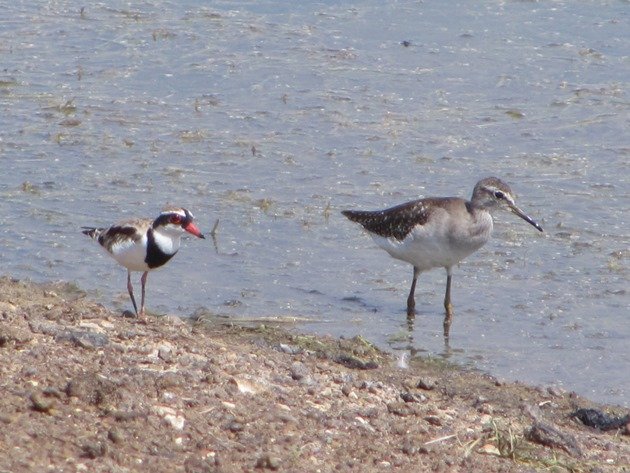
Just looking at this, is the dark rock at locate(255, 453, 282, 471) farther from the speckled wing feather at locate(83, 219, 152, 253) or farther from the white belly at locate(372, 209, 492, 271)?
the white belly at locate(372, 209, 492, 271)

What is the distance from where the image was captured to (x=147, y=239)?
29.1 feet

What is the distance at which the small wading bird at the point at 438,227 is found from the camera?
10336 mm

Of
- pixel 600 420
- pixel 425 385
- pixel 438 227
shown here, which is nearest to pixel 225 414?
pixel 425 385

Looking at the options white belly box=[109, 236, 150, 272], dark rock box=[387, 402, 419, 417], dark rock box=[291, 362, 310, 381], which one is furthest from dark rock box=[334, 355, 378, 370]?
white belly box=[109, 236, 150, 272]

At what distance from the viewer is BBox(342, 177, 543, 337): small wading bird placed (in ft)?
33.9

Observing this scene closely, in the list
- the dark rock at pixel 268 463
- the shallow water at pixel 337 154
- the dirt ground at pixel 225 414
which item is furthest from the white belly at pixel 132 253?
the dark rock at pixel 268 463

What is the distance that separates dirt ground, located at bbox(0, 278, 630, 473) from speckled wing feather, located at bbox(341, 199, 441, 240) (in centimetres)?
286

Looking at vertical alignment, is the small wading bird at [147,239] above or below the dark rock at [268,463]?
below

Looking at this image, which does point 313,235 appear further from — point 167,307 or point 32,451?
point 32,451

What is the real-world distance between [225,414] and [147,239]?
3275 millimetres

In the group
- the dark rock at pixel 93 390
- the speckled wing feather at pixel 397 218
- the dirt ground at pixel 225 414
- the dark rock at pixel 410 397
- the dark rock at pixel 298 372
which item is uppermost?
the dark rock at pixel 93 390

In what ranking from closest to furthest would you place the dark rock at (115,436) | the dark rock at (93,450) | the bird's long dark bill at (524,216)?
the dark rock at (93,450) < the dark rock at (115,436) < the bird's long dark bill at (524,216)

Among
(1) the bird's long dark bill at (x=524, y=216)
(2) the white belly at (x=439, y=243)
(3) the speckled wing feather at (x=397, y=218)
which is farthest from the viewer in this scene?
(1) the bird's long dark bill at (x=524, y=216)

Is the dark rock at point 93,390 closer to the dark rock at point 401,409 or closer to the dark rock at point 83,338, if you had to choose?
the dark rock at point 83,338
